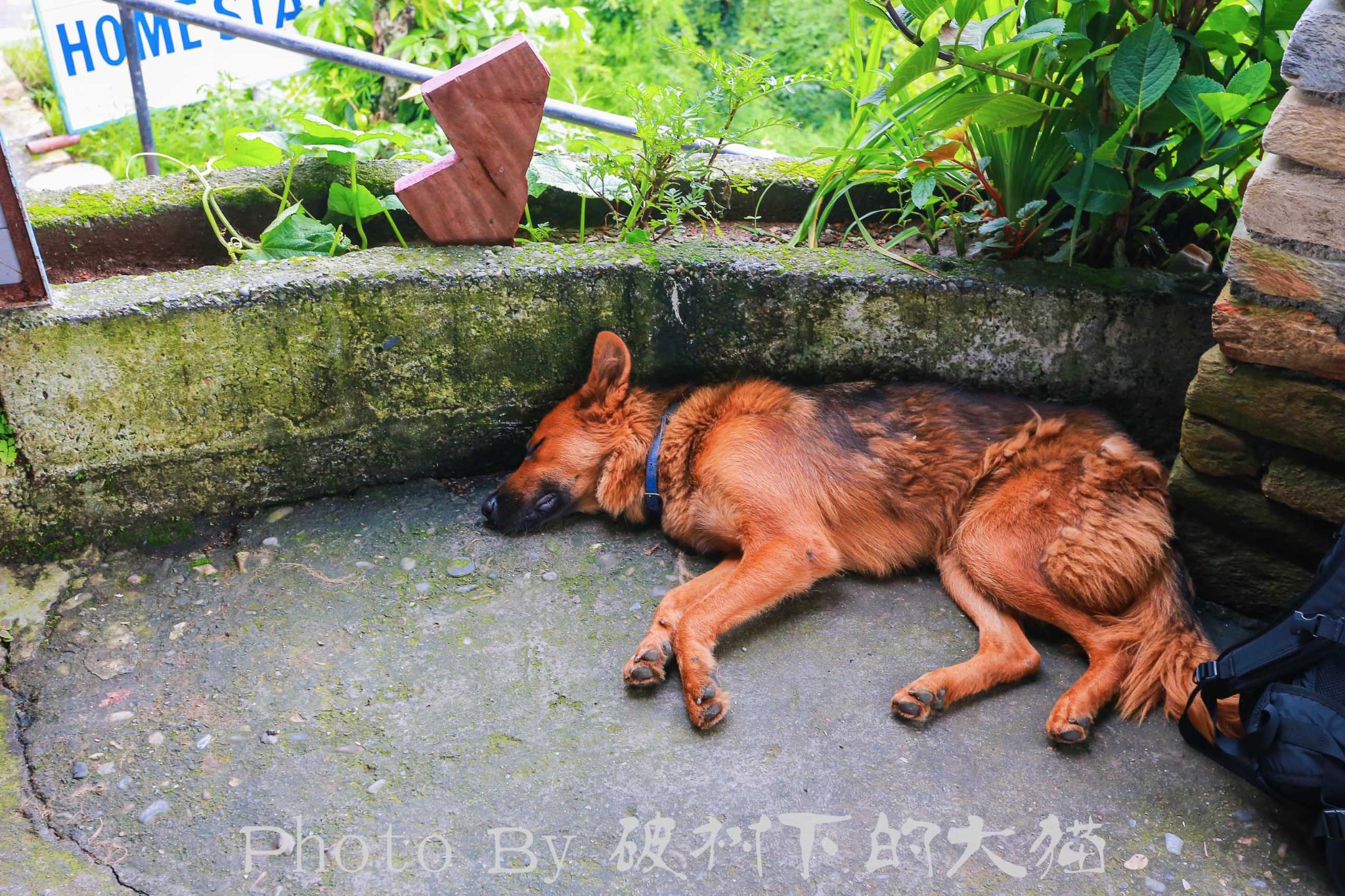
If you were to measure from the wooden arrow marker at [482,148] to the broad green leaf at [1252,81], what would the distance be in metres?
2.10

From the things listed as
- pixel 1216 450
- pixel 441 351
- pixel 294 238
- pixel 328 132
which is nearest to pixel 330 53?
pixel 328 132

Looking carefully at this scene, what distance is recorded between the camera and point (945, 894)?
2.15 m

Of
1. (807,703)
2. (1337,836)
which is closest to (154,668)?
(807,703)

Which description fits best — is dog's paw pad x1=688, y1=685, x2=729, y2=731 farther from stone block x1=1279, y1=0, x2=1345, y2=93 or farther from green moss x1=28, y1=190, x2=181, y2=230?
green moss x1=28, y1=190, x2=181, y2=230

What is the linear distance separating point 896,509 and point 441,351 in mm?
1677

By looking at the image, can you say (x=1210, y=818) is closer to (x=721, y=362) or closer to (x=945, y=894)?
(x=945, y=894)

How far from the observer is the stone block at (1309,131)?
2.29 meters

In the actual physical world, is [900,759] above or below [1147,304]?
below

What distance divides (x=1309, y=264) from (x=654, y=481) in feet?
6.67

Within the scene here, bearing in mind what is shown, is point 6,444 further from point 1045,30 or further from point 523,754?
point 1045,30

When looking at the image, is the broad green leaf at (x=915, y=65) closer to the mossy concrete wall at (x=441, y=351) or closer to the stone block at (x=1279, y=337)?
the mossy concrete wall at (x=441, y=351)

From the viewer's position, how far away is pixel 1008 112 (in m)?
2.96

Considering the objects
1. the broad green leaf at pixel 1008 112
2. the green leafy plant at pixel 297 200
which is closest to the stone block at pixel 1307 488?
the broad green leaf at pixel 1008 112

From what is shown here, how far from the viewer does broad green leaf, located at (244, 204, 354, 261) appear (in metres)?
3.35
